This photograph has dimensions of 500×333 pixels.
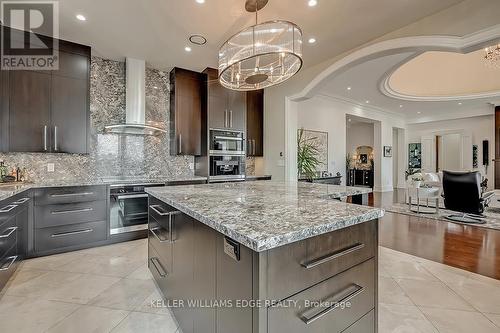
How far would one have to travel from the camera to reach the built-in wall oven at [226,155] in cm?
447

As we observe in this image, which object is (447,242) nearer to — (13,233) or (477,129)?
(13,233)

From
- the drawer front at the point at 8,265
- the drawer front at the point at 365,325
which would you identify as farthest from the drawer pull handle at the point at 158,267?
the drawer front at the point at 365,325

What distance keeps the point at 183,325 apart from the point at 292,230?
1236 mm

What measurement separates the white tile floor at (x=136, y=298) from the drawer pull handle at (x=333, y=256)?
105cm

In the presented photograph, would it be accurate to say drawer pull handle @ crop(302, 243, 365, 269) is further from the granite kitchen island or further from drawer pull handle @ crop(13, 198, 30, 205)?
drawer pull handle @ crop(13, 198, 30, 205)

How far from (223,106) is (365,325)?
410 centimetres

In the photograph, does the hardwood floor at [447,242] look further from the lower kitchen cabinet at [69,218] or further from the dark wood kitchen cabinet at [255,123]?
the lower kitchen cabinet at [69,218]

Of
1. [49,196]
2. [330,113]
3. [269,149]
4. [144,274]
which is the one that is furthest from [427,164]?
[49,196]

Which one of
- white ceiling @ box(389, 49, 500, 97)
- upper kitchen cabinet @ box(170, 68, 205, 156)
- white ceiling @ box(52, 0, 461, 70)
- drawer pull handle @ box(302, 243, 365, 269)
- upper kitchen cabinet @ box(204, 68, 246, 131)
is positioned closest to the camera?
drawer pull handle @ box(302, 243, 365, 269)

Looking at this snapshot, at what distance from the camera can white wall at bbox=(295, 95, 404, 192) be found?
6547 mm

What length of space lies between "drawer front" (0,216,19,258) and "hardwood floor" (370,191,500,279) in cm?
447

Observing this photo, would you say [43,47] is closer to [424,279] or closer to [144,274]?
[144,274]

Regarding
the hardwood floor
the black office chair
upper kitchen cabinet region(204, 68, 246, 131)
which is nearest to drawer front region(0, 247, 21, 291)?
upper kitchen cabinet region(204, 68, 246, 131)

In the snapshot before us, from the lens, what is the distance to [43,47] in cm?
328
